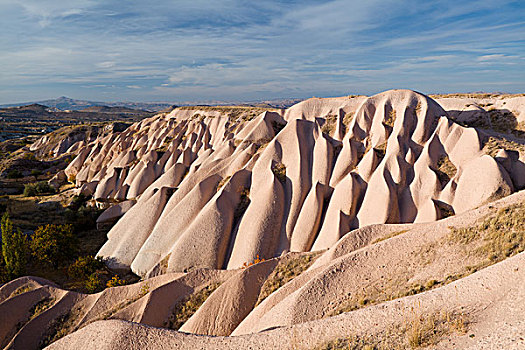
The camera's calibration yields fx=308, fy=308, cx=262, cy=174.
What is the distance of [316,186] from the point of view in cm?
2398

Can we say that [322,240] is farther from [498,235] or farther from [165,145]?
[165,145]

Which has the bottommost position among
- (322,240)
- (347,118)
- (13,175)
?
(322,240)

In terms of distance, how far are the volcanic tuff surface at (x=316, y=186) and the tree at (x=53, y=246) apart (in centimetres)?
267

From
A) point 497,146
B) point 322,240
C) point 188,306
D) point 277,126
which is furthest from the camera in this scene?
point 277,126

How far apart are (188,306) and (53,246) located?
15967 mm

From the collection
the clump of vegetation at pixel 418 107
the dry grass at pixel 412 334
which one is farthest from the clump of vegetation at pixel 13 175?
the dry grass at pixel 412 334

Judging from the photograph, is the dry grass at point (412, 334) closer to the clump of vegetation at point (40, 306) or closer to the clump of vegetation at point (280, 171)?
the clump of vegetation at point (40, 306)

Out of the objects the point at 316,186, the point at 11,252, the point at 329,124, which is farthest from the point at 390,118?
the point at 11,252

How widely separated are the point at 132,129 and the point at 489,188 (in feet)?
200

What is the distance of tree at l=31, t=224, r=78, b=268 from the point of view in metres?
24.1

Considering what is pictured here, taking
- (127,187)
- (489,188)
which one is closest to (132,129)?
(127,187)

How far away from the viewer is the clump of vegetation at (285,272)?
49.0 feet

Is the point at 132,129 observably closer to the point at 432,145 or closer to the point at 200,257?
the point at 200,257

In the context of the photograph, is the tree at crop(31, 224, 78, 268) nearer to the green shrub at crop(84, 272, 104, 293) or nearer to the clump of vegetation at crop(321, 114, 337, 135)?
the green shrub at crop(84, 272, 104, 293)
